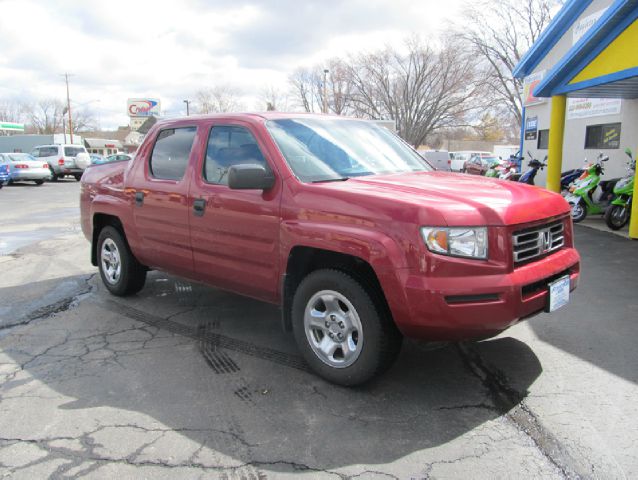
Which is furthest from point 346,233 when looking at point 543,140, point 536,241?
point 543,140

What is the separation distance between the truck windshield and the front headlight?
3.37ft

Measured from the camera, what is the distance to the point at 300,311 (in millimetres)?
3621

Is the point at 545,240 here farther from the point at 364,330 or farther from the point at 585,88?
the point at 585,88

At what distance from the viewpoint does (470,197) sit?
322 cm

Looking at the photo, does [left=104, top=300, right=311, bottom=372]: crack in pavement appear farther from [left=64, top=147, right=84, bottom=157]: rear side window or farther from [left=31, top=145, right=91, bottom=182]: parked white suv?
[left=64, top=147, right=84, bottom=157]: rear side window

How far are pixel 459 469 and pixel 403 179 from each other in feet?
6.61

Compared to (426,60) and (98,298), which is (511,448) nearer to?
(98,298)

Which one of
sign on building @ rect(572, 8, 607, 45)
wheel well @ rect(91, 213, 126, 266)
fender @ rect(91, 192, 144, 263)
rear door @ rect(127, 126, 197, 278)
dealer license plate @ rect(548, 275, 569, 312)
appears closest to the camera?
dealer license plate @ rect(548, 275, 569, 312)

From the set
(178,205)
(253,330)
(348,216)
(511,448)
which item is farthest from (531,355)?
(178,205)

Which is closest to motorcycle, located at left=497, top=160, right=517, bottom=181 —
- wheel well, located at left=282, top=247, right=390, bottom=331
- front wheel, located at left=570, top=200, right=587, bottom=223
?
front wheel, located at left=570, top=200, right=587, bottom=223

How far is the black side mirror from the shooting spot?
3.52 meters

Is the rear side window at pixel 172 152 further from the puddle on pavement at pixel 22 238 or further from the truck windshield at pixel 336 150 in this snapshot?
the puddle on pavement at pixel 22 238

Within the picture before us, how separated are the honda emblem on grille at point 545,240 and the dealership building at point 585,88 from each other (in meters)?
5.74

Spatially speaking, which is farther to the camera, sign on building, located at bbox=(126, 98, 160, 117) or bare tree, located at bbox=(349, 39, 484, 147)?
sign on building, located at bbox=(126, 98, 160, 117)
